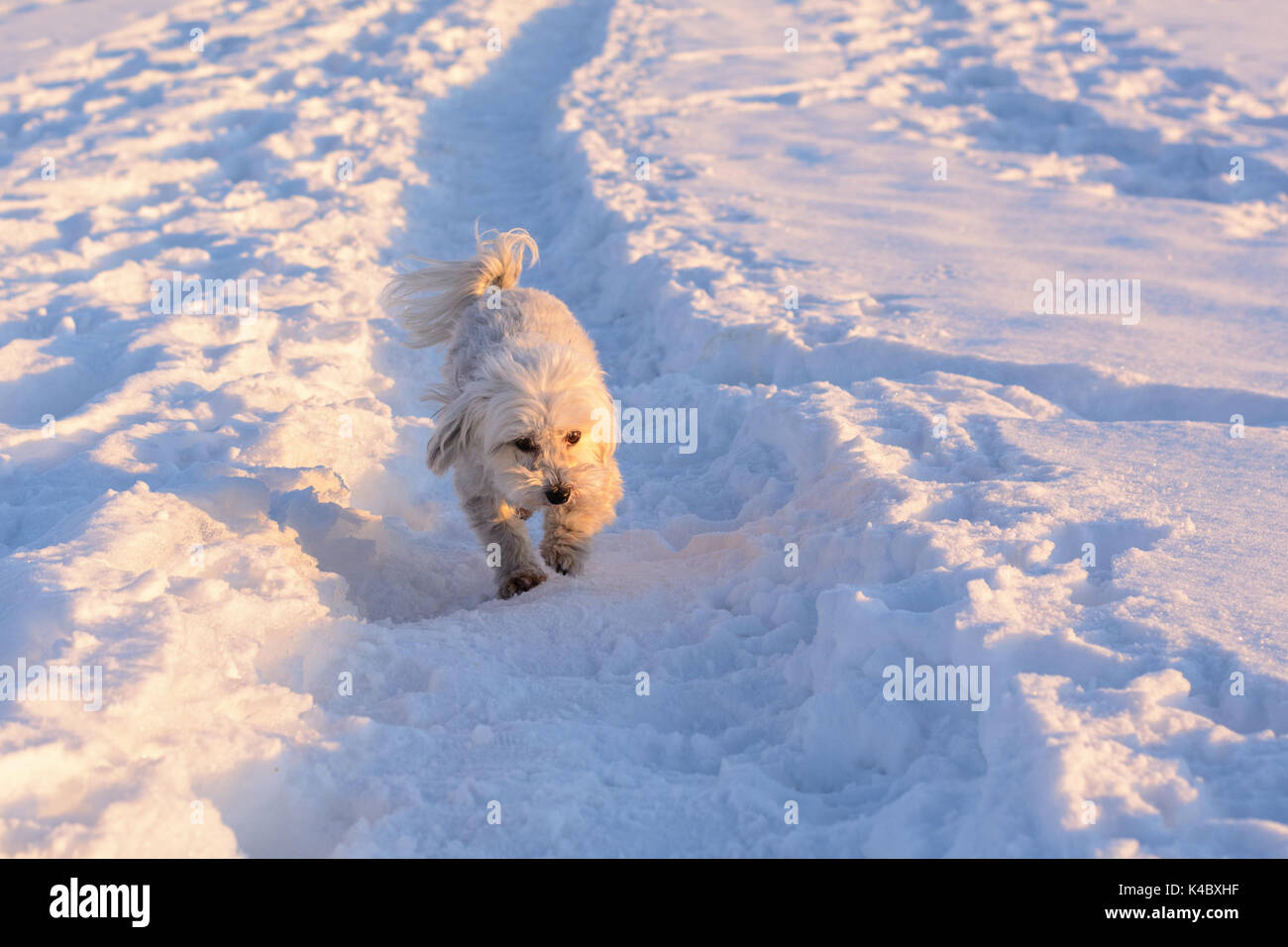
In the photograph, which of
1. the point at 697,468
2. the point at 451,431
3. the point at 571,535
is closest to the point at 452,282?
the point at 451,431

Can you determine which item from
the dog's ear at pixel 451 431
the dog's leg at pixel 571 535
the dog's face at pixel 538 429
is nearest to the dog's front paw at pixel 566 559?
the dog's leg at pixel 571 535

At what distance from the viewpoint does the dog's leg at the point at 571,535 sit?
453 cm

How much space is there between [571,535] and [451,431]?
0.70 metres

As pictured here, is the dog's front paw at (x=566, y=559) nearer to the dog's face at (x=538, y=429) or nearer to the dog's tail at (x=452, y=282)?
the dog's face at (x=538, y=429)

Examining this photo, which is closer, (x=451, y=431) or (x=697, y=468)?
(x=451, y=431)

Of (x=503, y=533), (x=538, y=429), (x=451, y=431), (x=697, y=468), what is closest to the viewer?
(x=538, y=429)

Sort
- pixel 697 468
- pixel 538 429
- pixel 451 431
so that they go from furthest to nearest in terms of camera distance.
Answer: pixel 697 468
pixel 451 431
pixel 538 429

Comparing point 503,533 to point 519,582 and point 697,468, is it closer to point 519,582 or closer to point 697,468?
point 519,582

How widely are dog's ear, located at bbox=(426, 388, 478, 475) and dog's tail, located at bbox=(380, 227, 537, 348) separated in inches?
45.7

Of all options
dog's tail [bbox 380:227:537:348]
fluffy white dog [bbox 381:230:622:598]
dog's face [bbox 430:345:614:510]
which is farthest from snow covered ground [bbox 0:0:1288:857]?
dog's tail [bbox 380:227:537:348]

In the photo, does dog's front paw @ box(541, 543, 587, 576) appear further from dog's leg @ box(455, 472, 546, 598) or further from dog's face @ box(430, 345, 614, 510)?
dog's face @ box(430, 345, 614, 510)

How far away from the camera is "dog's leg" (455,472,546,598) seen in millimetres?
4578

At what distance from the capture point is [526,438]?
4.33m
